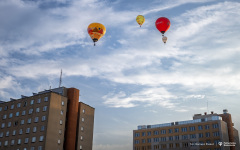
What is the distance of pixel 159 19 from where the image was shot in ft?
217

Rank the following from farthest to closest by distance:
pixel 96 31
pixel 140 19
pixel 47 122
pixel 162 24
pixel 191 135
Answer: pixel 191 135 < pixel 47 122 < pixel 140 19 < pixel 96 31 < pixel 162 24

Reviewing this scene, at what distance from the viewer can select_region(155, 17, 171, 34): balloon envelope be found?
65688mm

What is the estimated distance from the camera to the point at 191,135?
132 meters

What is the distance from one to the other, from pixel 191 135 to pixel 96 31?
82.8 metres

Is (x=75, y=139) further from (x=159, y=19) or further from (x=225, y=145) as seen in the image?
(x=225, y=145)

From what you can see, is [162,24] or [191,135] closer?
[162,24]

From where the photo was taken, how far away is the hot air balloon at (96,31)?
7188cm

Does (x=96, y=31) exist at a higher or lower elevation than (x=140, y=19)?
lower

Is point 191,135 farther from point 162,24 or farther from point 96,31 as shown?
point 96,31

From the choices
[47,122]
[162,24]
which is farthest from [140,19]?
[47,122]

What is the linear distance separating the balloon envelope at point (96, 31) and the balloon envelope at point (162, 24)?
49.8 ft

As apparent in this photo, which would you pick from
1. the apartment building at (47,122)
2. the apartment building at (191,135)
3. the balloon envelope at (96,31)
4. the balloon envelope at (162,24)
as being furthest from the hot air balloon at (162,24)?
the apartment building at (191,135)

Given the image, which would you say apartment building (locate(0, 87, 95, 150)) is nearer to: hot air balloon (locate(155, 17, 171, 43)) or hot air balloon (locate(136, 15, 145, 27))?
hot air balloon (locate(136, 15, 145, 27))

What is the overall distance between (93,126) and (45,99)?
24523 millimetres
